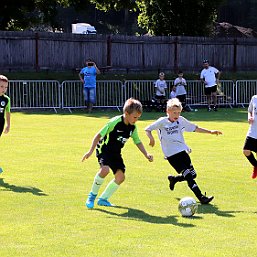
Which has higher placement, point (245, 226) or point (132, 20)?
point (132, 20)

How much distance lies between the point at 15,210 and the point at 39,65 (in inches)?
952

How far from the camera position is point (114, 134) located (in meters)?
9.86

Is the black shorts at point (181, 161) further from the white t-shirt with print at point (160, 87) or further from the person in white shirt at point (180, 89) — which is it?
the person in white shirt at point (180, 89)

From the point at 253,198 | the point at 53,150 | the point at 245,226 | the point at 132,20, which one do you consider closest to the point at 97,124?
the point at 53,150

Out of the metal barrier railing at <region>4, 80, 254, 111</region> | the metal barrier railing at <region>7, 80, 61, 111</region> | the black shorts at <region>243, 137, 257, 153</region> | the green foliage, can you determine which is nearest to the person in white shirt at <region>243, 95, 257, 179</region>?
the black shorts at <region>243, 137, 257, 153</region>

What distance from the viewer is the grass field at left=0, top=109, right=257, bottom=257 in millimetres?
7457

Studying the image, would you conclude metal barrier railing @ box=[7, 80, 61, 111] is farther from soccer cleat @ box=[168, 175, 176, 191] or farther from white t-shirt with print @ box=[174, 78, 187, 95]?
soccer cleat @ box=[168, 175, 176, 191]

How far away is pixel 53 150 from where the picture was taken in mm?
15930

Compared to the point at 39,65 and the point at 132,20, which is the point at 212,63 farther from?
the point at 132,20

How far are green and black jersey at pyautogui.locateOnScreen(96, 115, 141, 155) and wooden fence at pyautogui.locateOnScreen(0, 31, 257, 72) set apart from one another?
913 inches

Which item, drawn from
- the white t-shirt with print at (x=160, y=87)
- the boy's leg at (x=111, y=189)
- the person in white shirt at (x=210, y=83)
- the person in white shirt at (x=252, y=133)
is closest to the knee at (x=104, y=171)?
the boy's leg at (x=111, y=189)

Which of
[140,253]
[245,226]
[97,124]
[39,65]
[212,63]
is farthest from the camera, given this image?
[212,63]

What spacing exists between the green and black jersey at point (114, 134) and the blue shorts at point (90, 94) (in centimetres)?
1857

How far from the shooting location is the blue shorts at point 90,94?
28.5m
